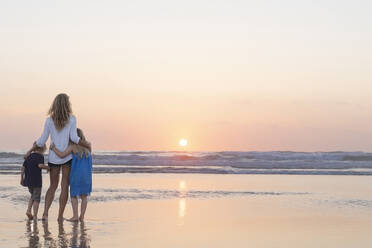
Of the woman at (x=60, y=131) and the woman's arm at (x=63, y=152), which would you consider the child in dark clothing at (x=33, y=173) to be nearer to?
the woman at (x=60, y=131)

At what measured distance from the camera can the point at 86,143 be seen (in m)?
9.70

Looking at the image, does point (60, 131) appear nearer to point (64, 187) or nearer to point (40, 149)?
point (40, 149)

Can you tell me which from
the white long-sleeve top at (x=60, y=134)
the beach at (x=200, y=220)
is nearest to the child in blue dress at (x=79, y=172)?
the white long-sleeve top at (x=60, y=134)

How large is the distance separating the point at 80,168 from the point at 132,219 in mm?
1094

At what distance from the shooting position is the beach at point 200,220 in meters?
7.84

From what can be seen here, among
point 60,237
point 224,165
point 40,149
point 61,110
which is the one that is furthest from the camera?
point 224,165

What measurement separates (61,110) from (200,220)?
2.61 metres

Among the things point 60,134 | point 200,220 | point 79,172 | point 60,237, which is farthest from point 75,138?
point 200,220

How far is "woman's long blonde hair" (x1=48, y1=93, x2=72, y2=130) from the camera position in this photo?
9508mm

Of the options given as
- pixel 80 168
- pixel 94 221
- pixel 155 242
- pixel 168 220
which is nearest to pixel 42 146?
pixel 80 168

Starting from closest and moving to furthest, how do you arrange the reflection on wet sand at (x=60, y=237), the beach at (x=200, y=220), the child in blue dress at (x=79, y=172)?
the reflection on wet sand at (x=60, y=237)
the beach at (x=200, y=220)
the child in blue dress at (x=79, y=172)

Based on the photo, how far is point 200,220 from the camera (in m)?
9.73

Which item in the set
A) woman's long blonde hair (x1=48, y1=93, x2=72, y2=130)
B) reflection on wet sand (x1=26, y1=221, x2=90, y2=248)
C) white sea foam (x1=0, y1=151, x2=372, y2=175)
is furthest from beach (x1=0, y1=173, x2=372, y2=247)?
white sea foam (x1=0, y1=151, x2=372, y2=175)

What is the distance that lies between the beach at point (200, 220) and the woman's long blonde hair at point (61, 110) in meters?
1.47
